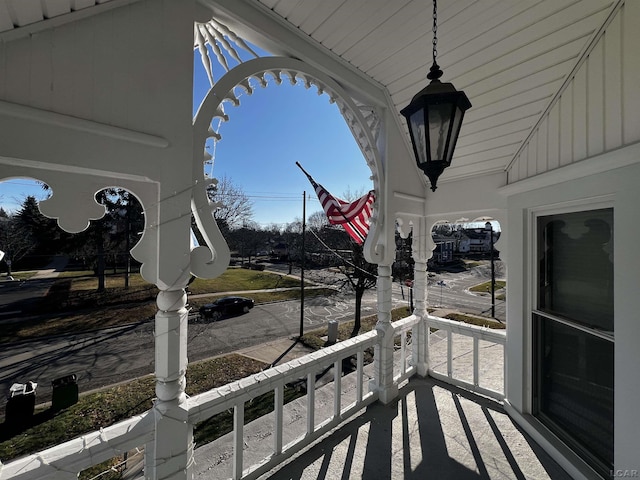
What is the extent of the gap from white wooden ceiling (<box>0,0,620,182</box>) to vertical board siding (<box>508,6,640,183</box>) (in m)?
0.12

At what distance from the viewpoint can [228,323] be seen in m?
10.4

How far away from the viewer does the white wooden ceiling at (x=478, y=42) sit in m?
1.82

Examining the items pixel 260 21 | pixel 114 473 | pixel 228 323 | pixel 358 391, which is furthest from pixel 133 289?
pixel 260 21

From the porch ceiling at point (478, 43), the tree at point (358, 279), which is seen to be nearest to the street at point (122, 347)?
the tree at point (358, 279)

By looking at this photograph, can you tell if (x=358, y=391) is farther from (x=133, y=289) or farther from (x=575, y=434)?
(x=133, y=289)

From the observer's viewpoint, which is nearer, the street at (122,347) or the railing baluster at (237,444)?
the railing baluster at (237,444)

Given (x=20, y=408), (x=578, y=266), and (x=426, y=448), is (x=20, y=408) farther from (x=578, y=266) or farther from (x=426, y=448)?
(x=578, y=266)

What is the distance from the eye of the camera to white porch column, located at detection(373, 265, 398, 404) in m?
3.00

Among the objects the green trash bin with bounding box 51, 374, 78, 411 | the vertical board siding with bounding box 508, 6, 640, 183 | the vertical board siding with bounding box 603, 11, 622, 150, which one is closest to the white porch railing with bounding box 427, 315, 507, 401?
the vertical board siding with bounding box 508, 6, 640, 183

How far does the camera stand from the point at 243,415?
1.90m

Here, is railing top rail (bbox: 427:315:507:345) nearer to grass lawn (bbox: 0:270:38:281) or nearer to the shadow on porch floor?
the shadow on porch floor

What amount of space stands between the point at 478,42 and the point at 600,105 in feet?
3.08

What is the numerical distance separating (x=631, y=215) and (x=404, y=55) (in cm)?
196

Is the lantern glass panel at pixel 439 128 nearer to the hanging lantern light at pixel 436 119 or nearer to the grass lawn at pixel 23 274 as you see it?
the hanging lantern light at pixel 436 119
